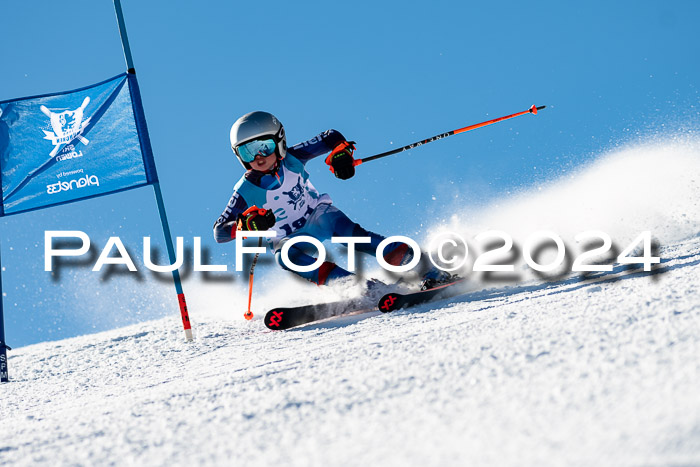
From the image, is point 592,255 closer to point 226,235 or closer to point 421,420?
point 226,235

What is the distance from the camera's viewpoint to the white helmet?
5113 millimetres

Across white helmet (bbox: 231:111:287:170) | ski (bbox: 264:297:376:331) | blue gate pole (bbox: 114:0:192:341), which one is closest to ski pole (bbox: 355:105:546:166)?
white helmet (bbox: 231:111:287:170)

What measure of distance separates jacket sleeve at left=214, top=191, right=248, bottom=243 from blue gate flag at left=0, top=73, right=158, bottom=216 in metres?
1.23

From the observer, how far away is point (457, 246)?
18.3 ft

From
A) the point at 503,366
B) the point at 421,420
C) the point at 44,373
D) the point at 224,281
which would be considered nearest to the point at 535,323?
the point at 503,366

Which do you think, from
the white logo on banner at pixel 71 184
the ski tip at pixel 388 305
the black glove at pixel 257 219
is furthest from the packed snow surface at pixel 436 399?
the white logo on banner at pixel 71 184

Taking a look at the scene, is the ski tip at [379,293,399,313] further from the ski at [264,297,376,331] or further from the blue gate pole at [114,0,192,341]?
the blue gate pole at [114,0,192,341]

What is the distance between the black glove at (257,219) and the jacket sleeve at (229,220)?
0.29 meters

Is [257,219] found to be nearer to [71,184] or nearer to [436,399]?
[71,184]

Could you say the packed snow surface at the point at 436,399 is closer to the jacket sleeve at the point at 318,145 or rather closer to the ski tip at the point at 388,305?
the ski tip at the point at 388,305

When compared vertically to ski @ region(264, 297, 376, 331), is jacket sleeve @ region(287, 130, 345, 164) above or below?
above

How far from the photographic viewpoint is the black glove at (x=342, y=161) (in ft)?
17.5

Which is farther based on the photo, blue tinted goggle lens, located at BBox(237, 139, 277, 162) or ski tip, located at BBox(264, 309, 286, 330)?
blue tinted goggle lens, located at BBox(237, 139, 277, 162)

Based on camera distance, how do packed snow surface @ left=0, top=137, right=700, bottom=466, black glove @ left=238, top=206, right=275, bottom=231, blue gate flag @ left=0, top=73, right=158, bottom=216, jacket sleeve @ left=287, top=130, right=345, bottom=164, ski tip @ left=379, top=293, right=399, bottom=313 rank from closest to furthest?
packed snow surface @ left=0, top=137, right=700, bottom=466, ski tip @ left=379, top=293, right=399, bottom=313, black glove @ left=238, top=206, right=275, bottom=231, jacket sleeve @ left=287, top=130, right=345, bottom=164, blue gate flag @ left=0, top=73, right=158, bottom=216
